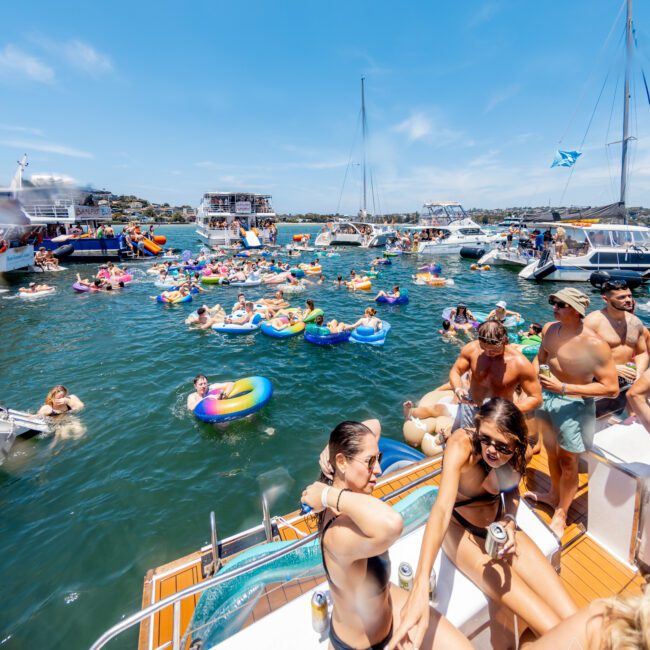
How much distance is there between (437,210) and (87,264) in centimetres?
3743

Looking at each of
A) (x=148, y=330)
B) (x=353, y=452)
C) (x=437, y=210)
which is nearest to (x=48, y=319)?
(x=148, y=330)

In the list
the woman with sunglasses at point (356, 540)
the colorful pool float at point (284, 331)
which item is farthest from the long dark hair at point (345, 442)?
the colorful pool float at point (284, 331)

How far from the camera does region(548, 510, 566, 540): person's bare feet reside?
3590 mm

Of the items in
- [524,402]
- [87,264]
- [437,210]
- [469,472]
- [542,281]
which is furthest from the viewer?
[437,210]

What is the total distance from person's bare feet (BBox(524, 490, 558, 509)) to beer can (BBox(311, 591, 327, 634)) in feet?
9.52

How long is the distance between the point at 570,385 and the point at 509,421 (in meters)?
1.55

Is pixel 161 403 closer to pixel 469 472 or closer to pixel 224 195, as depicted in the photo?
pixel 469 472

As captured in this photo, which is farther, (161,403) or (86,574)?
(161,403)

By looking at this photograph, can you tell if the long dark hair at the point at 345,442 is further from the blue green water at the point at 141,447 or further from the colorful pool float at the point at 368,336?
the colorful pool float at the point at 368,336

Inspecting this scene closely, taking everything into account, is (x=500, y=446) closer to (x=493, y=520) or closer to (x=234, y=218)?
(x=493, y=520)

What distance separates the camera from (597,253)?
22.1m

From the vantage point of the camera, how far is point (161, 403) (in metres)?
9.04

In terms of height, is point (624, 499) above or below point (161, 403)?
above

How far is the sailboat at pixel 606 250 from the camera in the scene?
21.8 m
